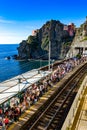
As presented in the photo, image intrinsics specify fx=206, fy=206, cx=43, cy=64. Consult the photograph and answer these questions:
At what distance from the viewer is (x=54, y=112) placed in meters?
17.6

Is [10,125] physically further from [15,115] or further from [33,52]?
[33,52]

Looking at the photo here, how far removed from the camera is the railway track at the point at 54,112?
14.8 metres

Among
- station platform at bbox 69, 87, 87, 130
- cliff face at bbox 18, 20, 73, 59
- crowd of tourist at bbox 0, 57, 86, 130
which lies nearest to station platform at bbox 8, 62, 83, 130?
crowd of tourist at bbox 0, 57, 86, 130

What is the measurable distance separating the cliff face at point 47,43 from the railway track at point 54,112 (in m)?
134

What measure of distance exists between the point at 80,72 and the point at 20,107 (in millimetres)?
20858

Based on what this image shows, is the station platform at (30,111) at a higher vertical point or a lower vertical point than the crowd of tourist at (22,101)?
lower

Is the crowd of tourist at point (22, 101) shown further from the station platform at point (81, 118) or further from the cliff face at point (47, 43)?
the cliff face at point (47, 43)

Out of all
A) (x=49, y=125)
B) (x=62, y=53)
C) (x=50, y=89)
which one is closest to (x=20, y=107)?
(x=49, y=125)

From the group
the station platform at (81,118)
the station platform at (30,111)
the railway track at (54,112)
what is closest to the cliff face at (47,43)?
the railway track at (54,112)

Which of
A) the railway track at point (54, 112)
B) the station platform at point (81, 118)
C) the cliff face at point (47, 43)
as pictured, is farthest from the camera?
the cliff face at point (47, 43)

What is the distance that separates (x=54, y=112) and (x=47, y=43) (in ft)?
487

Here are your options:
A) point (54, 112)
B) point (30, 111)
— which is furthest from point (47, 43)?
point (30, 111)

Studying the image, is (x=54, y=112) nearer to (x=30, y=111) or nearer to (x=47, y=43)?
(x=30, y=111)

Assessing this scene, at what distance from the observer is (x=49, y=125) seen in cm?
1472
